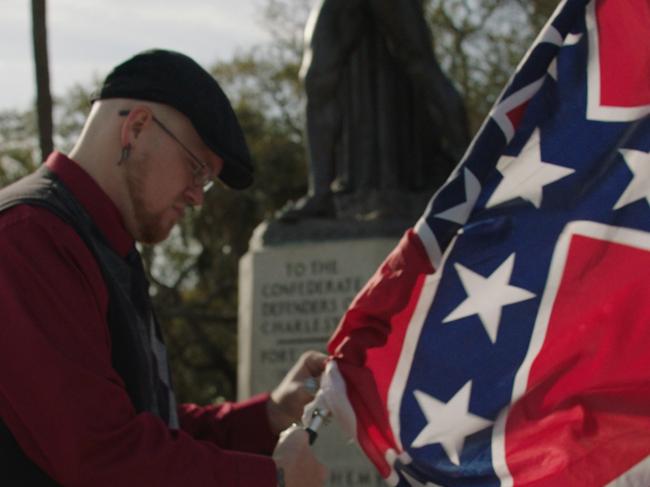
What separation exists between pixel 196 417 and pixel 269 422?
168mm

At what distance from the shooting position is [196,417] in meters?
3.02

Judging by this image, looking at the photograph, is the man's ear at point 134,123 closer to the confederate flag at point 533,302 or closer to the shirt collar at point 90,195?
the shirt collar at point 90,195

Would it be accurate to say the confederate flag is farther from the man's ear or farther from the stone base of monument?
the stone base of monument

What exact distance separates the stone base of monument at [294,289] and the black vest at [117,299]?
418cm

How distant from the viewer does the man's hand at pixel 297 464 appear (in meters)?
2.28

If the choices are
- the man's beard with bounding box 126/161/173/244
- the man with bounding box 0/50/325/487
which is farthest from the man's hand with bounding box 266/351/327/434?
the man's beard with bounding box 126/161/173/244

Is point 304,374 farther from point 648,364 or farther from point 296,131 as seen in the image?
point 296,131

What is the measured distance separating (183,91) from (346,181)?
4.97 m

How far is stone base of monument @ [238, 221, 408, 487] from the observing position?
22.0ft

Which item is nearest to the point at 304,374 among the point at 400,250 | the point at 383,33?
the point at 400,250

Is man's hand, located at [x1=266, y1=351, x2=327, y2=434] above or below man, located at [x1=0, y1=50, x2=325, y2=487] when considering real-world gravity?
below

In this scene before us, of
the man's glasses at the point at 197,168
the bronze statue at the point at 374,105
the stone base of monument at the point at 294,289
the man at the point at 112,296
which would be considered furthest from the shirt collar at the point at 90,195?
the bronze statue at the point at 374,105

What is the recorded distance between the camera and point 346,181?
740cm

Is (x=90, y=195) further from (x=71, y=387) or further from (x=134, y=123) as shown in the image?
(x=71, y=387)
